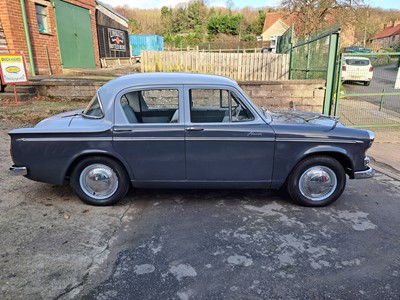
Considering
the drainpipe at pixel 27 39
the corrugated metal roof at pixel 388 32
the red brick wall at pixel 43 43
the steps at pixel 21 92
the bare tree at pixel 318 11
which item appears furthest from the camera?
the corrugated metal roof at pixel 388 32

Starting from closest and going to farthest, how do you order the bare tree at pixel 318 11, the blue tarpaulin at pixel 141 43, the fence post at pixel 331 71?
the fence post at pixel 331 71, the bare tree at pixel 318 11, the blue tarpaulin at pixel 141 43

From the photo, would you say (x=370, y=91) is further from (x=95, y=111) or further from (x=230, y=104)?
(x=95, y=111)

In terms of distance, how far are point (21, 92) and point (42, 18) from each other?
4806 millimetres

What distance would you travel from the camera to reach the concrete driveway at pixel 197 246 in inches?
94.1

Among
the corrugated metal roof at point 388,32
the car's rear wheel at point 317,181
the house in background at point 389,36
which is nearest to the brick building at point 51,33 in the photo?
the car's rear wheel at point 317,181

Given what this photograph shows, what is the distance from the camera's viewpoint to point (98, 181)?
3.68 meters

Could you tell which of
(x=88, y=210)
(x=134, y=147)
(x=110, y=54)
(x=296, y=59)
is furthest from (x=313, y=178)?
(x=110, y=54)

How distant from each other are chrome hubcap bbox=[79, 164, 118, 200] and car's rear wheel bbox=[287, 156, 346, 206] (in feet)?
7.17

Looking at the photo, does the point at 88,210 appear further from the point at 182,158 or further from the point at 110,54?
the point at 110,54

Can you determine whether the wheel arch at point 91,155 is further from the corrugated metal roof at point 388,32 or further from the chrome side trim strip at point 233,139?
the corrugated metal roof at point 388,32

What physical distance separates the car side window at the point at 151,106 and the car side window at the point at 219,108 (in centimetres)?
22

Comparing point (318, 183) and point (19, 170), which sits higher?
point (19, 170)

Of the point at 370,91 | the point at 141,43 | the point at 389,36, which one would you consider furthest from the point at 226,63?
the point at 389,36

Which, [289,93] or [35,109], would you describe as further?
[289,93]
